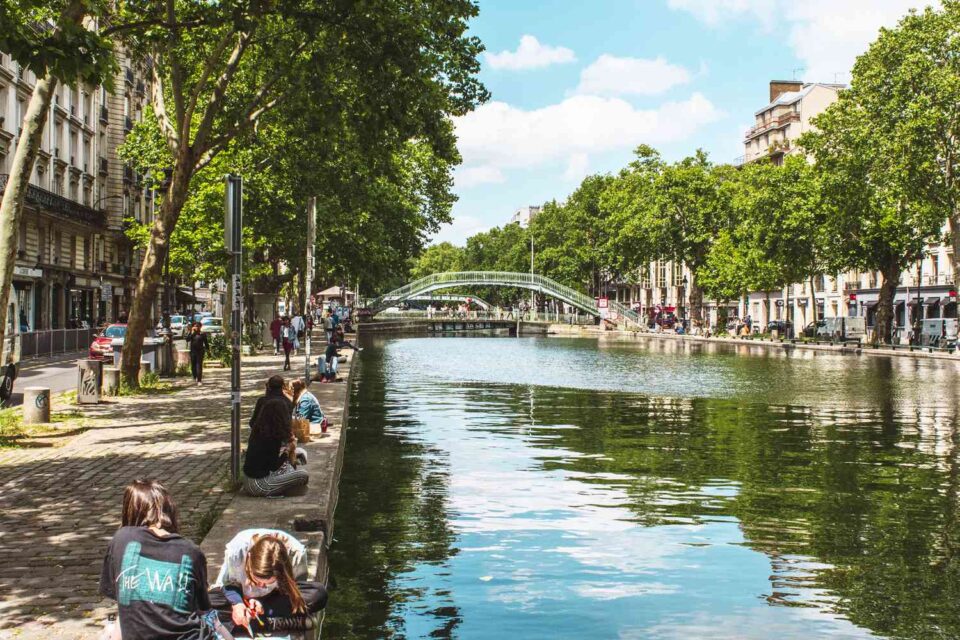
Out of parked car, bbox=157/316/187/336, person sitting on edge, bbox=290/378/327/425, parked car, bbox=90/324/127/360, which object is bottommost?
person sitting on edge, bbox=290/378/327/425

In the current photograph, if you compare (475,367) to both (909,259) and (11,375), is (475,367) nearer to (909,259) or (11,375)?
(11,375)

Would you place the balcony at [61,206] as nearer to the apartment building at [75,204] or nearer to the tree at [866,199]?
the apartment building at [75,204]

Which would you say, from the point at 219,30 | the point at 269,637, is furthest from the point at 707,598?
the point at 219,30

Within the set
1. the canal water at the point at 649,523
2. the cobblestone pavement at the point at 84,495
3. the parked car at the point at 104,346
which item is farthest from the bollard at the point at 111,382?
the parked car at the point at 104,346

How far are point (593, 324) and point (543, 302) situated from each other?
39.7 meters

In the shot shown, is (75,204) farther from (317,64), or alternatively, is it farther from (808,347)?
(317,64)

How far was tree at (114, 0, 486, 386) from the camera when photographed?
631 inches

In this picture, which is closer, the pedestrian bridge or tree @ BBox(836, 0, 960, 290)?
tree @ BBox(836, 0, 960, 290)

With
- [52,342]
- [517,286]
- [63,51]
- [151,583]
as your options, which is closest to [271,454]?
[63,51]

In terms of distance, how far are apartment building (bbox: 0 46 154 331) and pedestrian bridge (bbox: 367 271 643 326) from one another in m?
33.5

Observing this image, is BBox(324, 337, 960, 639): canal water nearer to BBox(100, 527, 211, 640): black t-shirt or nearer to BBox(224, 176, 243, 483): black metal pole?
BBox(224, 176, 243, 483): black metal pole

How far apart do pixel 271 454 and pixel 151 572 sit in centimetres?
517

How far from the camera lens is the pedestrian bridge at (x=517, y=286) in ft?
328

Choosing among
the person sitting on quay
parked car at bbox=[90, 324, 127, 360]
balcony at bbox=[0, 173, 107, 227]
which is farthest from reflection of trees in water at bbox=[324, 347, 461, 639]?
balcony at bbox=[0, 173, 107, 227]
